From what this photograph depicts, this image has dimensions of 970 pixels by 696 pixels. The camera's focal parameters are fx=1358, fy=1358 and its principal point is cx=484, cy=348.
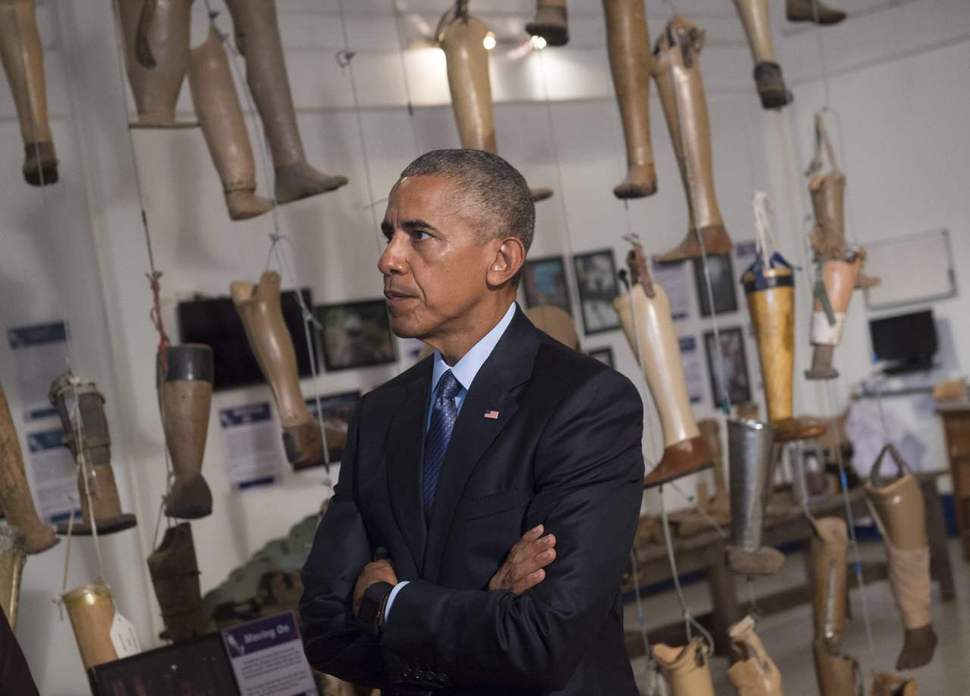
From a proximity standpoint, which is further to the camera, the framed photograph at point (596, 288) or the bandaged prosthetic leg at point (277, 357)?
the framed photograph at point (596, 288)

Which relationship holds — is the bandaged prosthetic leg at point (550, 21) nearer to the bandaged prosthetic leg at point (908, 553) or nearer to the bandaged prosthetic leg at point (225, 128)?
the bandaged prosthetic leg at point (225, 128)

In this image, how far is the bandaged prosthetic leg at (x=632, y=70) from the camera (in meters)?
3.51

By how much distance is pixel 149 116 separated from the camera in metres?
3.31

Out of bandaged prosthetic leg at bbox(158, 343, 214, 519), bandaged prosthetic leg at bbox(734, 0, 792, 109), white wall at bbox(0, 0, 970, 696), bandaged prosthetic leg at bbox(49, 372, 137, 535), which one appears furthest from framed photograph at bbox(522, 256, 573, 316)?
bandaged prosthetic leg at bbox(49, 372, 137, 535)

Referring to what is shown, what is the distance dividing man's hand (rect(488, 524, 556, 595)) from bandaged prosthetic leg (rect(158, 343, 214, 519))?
168 cm

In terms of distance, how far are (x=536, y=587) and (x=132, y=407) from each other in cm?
391

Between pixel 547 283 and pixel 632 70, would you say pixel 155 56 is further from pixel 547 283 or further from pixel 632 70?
pixel 547 283

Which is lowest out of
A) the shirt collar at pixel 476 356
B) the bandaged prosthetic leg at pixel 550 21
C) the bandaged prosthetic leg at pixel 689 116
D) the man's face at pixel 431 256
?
the shirt collar at pixel 476 356

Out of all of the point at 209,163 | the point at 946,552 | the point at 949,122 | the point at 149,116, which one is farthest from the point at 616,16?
the point at 949,122

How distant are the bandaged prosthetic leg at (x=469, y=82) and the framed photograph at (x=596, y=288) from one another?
11.4ft

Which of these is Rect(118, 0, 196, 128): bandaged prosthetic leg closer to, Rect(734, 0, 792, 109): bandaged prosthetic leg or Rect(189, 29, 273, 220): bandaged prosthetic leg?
Rect(189, 29, 273, 220): bandaged prosthetic leg

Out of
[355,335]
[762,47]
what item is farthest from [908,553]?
[355,335]

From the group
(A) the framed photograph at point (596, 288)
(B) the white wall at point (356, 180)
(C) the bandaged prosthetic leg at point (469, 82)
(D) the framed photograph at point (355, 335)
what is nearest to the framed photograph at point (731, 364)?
(B) the white wall at point (356, 180)

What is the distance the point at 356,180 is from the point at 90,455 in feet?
10.2
